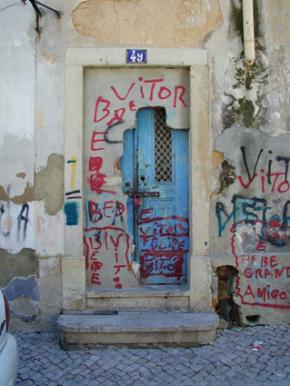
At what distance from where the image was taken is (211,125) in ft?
19.3

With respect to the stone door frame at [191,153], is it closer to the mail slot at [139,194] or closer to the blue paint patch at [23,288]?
the blue paint patch at [23,288]

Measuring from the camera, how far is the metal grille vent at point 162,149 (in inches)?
240

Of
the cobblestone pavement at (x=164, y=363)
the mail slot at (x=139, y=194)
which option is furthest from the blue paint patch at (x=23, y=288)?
the mail slot at (x=139, y=194)

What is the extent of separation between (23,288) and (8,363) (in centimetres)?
242

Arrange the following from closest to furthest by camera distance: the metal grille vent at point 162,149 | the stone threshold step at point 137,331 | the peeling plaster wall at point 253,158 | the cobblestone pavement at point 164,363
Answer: the cobblestone pavement at point 164,363 → the stone threshold step at point 137,331 → the peeling plaster wall at point 253,158 → the metal grille vent at point 162,149

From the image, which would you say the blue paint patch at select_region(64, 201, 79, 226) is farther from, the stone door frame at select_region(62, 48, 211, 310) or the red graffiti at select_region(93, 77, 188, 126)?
the red graffiti at select_region(93, 77, 188, 126)

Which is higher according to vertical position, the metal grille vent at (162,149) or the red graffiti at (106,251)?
the metal grille vent at (162,149)

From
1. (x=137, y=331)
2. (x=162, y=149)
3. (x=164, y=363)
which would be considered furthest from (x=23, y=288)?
(x=162, y=149)

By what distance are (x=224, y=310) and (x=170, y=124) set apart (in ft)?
7.75

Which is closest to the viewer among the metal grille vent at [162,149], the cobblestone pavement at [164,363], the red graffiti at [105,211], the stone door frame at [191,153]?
the cobblestone pavement at [164,363]

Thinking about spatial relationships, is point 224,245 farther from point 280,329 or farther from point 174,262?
point 280,329

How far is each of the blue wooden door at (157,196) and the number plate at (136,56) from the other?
1.99ft

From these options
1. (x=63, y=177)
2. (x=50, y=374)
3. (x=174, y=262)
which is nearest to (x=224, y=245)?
(x=174, y=262)

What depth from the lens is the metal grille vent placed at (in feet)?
20.0
